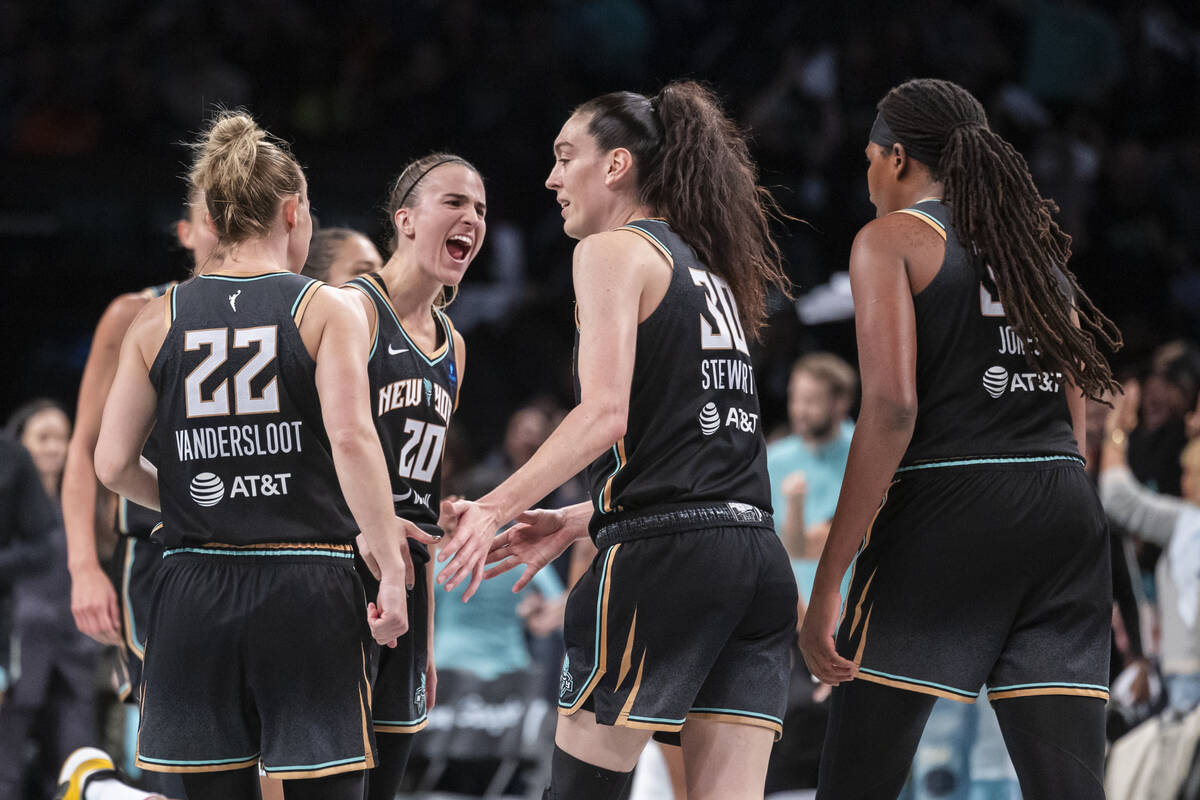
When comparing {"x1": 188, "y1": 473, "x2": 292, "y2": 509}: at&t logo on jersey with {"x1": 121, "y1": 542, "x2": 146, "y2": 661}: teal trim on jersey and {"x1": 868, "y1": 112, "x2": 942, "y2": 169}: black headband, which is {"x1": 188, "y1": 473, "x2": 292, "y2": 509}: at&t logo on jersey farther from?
{"x1": 868, "y1": 112, "x2": 942, "y2": 169}: black headband

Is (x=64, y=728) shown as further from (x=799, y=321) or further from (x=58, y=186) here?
(x=799, y=321)

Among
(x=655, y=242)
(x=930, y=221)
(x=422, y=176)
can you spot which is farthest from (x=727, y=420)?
(x=422, y=176)

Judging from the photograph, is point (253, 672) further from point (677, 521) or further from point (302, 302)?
point (677, 521)

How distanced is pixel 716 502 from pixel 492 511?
52cm

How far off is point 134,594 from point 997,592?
2.64 m

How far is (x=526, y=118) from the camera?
10.1m

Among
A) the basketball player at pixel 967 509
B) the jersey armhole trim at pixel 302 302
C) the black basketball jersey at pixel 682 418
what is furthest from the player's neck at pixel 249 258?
the basketball player at pixel 967 509

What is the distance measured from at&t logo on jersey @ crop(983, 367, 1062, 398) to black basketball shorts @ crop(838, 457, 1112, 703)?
0.16m

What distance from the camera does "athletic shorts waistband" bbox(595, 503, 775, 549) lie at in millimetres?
3051

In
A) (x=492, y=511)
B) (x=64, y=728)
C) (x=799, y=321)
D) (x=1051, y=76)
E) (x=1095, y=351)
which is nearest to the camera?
(x=492, y=511)

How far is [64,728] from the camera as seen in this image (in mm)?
7203

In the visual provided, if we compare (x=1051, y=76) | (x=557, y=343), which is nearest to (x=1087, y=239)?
(x=1051, y=76)

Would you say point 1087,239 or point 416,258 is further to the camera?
point 1087,239

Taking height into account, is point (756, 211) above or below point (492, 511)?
above
